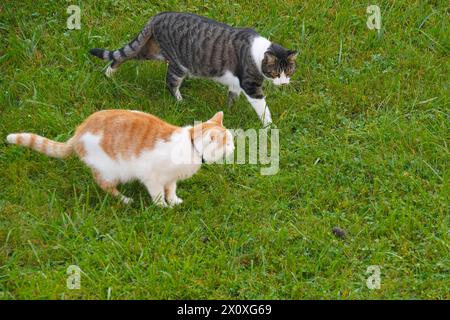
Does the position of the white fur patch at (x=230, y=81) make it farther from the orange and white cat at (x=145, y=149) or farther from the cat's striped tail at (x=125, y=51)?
the orange and white cat at (x=145, y=149)

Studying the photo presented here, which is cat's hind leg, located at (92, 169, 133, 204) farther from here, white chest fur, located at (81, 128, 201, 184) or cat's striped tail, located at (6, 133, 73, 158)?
cat's striped tail, located at (6, 133, 73, 158)

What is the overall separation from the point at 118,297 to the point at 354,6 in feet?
13.6

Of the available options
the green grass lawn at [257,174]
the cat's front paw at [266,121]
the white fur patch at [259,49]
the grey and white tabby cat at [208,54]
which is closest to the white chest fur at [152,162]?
the green grass lawn at [257,174]

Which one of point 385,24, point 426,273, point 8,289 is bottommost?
point 8,289

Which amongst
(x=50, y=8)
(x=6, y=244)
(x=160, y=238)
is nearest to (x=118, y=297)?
(x=160, y=238)

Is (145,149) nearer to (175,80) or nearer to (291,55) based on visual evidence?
(175,80)

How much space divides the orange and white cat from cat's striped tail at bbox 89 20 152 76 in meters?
1.34

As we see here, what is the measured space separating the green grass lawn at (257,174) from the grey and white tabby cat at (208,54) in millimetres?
170

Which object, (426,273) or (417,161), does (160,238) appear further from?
(417,161)

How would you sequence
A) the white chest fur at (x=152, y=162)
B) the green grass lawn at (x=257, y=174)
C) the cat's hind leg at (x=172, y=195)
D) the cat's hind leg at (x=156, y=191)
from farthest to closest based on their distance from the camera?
the cat's hind leg at (x=172, y=195)
the cat's hind leg at (x=156, y=191)
the white chest fur at (x=152, y=162)
the green grass lawn at (x=257, y=174)

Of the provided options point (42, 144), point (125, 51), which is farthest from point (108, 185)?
point (125, 51)

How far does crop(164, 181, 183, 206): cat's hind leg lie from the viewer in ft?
17.0

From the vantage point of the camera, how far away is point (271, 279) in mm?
4559

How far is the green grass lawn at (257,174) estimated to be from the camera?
4570 mm
